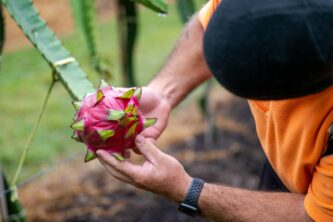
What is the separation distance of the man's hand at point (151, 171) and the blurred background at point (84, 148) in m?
0.68

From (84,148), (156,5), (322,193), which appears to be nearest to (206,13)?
(156,5)

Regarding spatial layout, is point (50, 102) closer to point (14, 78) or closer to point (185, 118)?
point (14, 78)

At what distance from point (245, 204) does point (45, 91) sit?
281 centimetres

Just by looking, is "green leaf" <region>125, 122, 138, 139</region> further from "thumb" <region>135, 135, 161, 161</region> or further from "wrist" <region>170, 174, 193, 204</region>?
"wrist" <region>170, 174, 193, 204</region>

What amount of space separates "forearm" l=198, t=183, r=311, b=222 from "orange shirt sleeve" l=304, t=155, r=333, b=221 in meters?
0.07

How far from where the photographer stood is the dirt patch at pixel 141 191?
2496mm

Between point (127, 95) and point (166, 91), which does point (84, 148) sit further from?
point (127, 95)

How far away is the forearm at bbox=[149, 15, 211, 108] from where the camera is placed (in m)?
1.67

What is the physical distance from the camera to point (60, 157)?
313cm

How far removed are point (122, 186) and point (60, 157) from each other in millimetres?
558

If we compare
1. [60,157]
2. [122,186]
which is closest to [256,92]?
[122,186]

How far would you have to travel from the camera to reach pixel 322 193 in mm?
1220

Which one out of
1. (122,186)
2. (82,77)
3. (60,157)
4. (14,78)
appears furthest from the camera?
(14,78)

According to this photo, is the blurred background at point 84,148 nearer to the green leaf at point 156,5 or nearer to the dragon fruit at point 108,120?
the green leaf at point 156,5
